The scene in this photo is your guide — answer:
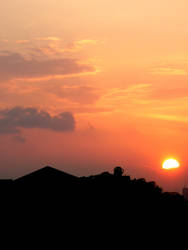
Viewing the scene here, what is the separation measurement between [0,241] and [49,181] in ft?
22.5

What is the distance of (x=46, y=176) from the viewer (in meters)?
41.1

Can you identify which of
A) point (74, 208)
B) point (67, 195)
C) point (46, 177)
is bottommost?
point (74, 208)

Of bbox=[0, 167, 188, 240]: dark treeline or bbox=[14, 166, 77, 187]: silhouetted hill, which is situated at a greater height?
bbox=[14, 166, 77, 187]: silhouetted hill

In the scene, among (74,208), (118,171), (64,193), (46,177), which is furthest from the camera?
(118,171)

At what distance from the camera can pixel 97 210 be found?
4144 centimetres

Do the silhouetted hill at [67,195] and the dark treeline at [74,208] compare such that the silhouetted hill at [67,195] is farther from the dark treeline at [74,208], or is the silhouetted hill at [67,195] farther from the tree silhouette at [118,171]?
the tree silhouette at [118,171]

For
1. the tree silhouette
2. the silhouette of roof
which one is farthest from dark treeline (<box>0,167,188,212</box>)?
the tree silhouette

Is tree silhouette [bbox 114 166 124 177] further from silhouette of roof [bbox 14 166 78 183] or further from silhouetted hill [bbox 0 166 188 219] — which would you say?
silhouette of roof [bbox 14 166 78 183]

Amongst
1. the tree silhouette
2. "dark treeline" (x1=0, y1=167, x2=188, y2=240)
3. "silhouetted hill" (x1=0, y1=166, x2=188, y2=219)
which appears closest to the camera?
"dark treeline" (x1=0, y1=167, x2=188, y2=240)

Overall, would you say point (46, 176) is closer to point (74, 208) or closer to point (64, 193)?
point (64, 193)

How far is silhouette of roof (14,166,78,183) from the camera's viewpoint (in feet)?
134

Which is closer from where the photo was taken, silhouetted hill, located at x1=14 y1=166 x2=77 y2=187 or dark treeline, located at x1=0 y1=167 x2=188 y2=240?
dark treeline, located at x1=0 y1=167 x2=188 y2=240

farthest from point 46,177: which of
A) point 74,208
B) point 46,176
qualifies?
point 74,208

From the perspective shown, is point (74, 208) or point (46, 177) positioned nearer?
point (74, 208)
